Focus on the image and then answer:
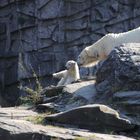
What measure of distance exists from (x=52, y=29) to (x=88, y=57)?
10.1 metres

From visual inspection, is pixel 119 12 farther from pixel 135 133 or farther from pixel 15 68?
pixel 135 133

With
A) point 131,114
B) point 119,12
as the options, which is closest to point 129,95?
point 131,114

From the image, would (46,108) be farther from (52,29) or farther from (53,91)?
(52,29)

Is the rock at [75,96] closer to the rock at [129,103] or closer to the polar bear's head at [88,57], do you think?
the rock at [129,103]

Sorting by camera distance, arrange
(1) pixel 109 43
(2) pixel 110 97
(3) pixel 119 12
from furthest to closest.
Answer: (3) pixel 119 12, (1) pixel 109 43, (2) pixel 110 97

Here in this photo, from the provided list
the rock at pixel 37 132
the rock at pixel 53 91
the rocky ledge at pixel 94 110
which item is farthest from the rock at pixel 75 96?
the rock at pixel 37 132

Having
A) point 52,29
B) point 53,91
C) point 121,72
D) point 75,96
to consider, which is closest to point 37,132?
point 75,96

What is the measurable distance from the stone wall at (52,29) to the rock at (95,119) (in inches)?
544

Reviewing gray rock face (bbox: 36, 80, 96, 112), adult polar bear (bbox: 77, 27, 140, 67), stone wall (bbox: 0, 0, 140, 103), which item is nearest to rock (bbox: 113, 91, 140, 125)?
gray rock face (bbox: 36, 80, 96, 112)

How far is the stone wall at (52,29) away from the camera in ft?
64.4

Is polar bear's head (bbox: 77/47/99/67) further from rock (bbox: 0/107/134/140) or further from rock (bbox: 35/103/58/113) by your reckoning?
rock (bbox: 0/107/134/140)

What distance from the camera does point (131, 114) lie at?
557cm

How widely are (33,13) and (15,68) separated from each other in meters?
2.33

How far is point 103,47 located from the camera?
967 centimetres
